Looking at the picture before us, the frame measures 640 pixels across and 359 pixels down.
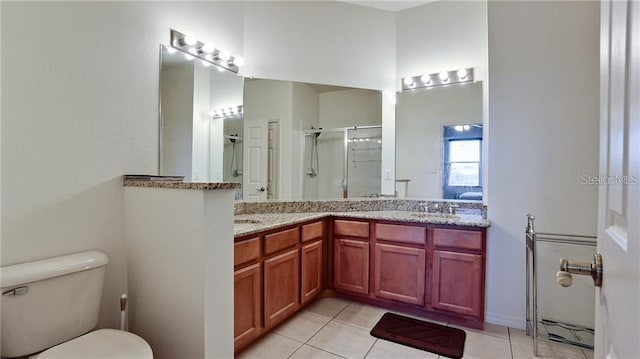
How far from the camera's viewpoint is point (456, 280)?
91.0 inches

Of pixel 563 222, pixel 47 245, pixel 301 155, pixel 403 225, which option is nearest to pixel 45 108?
pixel 47 245

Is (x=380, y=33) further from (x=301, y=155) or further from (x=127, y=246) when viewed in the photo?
(x=127, y=246)

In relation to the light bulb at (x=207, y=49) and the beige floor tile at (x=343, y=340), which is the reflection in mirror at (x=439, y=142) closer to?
the beige floor tile at (x=343, y=340)

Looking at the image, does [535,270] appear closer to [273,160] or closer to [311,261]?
[311,261]

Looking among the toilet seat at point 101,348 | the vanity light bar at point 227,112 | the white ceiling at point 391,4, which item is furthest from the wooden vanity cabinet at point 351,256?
the white ceiling at point 391,4

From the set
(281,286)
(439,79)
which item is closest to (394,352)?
→ (281,286)

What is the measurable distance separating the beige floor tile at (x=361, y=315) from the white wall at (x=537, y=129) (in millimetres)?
891

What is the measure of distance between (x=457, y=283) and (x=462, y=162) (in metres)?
1.13

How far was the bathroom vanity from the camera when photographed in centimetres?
198

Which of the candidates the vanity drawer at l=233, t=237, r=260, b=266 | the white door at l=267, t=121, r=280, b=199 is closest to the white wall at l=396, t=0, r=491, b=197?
the white door at l=267, t=121, r=280, b=199

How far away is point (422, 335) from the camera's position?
7.15 feet

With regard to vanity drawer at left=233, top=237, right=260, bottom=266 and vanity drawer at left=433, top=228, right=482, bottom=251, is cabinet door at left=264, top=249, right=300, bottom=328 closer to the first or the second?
vanity drawer at left=233, top=237, right=260, bottom=266

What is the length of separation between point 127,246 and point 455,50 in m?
3.17

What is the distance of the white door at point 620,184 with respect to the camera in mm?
457
